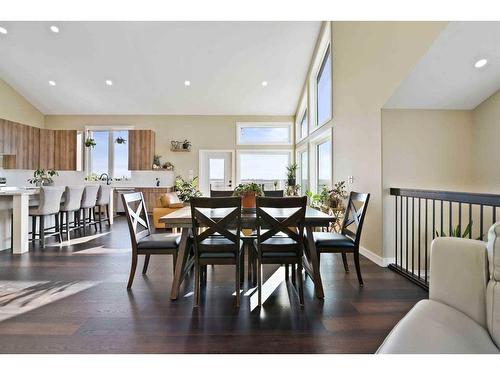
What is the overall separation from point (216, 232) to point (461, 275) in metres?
1.64

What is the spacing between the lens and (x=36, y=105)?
8.23 meters

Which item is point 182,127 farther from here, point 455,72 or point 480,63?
point 480,63

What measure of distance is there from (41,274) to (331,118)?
4.82 meters

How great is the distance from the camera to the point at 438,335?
97 centimetres

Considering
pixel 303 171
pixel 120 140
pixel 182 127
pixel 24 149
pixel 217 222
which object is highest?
pixel 182 127

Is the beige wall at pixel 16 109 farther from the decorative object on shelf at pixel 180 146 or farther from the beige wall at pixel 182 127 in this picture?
the decorative object on shelf at pixel 180 146

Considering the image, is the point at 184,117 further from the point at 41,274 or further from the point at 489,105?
the point at 489,105

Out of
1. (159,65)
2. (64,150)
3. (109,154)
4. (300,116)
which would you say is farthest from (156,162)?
(300,116)

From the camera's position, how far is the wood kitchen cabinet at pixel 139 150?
8.09m

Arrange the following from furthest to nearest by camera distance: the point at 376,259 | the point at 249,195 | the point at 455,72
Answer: the point at 376,259 < the point at 249,195 < the point at 455,72

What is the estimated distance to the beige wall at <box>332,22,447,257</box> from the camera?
2.93 m

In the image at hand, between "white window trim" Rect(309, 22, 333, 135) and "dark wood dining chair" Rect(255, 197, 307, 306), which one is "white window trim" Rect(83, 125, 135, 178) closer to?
"white window trim" Rect(309, 22, 333, 135)

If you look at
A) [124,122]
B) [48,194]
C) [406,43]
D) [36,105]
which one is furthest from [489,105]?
[36,105]

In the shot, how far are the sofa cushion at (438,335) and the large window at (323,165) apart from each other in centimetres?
430
